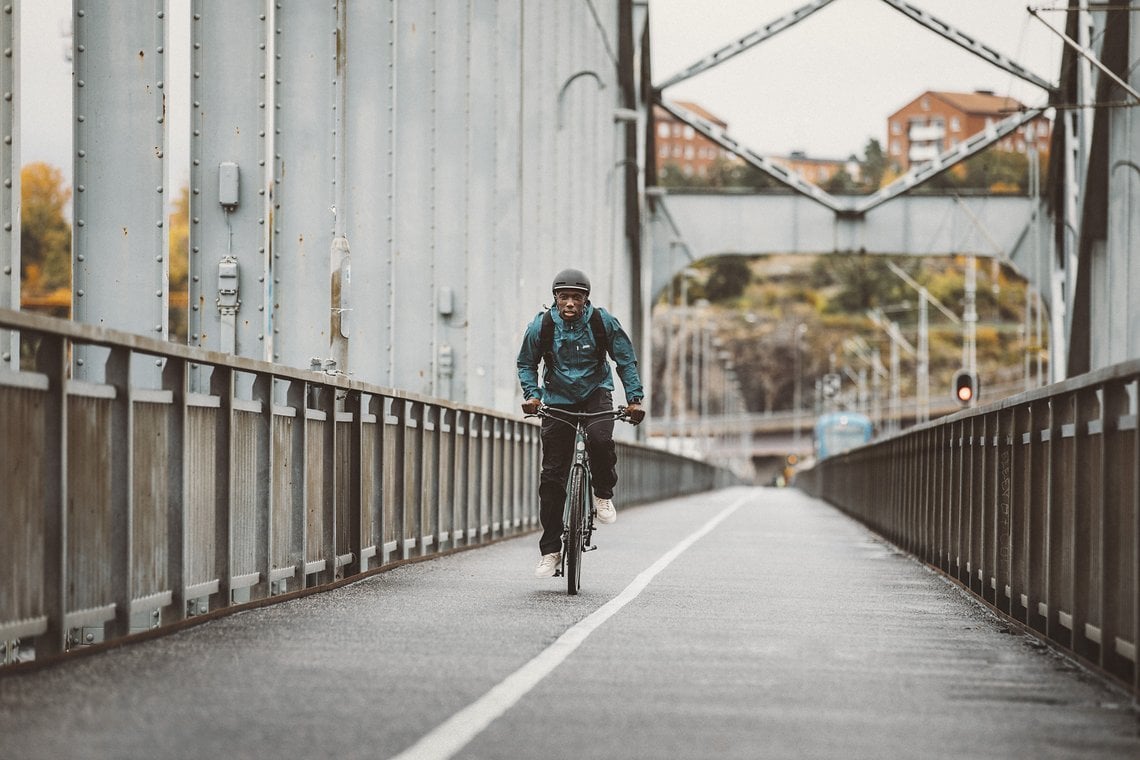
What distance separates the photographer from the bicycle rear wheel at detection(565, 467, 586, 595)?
Answer: 11523 millimetres

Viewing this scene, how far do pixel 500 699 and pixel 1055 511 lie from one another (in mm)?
3723

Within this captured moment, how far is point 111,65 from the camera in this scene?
13938mm

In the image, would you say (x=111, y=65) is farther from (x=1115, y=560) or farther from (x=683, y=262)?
(x=683, y=262)

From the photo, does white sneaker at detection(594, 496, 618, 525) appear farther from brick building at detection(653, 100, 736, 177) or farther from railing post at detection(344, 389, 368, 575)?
brick building at detection(653, 100, 736, 177)

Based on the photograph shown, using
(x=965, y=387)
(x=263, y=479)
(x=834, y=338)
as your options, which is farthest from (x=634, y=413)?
(x=834, y=338)

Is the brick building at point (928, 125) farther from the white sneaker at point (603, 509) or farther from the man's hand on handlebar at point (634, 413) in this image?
the man's hand on handlebar at point (634, 413)

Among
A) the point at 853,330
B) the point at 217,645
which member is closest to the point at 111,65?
the point at 217,645

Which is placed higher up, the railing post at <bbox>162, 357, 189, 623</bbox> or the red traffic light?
the red traffic light

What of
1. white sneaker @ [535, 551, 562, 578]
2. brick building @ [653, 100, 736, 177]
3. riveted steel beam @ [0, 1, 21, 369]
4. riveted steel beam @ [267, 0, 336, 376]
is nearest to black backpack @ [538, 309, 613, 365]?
white sneaker @ [535, 551, 562, 578]

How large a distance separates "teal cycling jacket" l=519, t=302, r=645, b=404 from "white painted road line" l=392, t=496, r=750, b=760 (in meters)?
1.50

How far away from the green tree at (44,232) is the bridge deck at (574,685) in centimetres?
8010

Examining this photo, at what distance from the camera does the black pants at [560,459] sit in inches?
474

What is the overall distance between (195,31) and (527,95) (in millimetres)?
17816

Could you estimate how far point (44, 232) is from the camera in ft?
310
